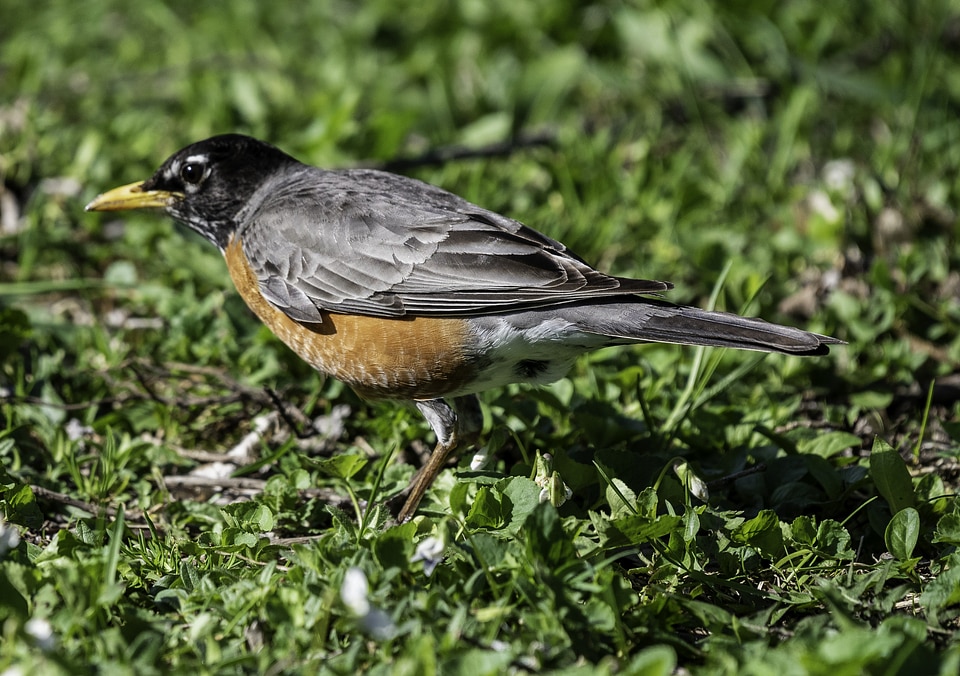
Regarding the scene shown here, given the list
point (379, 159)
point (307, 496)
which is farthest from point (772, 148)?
point (307, 496)

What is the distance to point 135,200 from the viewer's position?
5301 mm

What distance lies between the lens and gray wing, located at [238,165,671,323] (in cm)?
413

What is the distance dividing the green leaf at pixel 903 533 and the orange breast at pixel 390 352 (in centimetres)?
165

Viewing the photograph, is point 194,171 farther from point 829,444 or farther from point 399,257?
point 829,444

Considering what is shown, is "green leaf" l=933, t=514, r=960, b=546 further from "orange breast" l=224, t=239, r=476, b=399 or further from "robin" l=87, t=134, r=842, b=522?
"orange breast" l=224, t=239, r=476, b=399

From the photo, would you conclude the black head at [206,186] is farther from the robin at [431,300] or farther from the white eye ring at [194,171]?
the robin at [431,300]

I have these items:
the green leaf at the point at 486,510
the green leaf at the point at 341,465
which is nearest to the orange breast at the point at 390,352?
the green leaf at the point at 341,465

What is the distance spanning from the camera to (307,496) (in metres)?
4.26

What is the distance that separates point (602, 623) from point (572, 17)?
20.8 ft

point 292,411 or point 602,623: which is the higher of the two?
point 602,623

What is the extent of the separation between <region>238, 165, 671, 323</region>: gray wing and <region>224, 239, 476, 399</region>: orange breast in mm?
60

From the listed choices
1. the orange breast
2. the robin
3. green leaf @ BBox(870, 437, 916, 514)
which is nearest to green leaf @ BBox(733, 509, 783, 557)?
green leaf @ BBox(870, 437, 916, 514)

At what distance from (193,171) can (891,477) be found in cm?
349

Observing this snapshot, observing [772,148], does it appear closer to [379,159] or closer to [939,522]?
[379,159]
